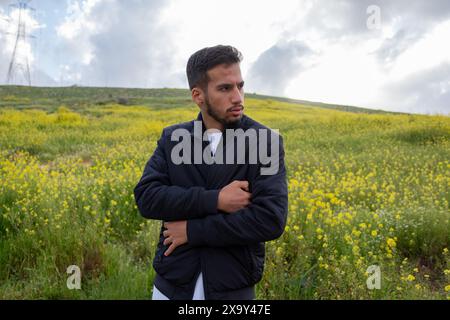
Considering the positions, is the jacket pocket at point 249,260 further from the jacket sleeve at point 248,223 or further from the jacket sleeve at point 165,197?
the jacket sleeve at point 165,197

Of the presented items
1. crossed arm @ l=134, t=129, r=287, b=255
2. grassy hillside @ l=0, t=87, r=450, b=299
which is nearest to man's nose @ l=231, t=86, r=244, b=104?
crossed arm @ l=134, t=129, r=287, b=255

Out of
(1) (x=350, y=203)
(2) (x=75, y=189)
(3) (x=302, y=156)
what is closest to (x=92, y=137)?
(3) (x=302, y=156)

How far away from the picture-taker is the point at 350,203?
20.0 ft

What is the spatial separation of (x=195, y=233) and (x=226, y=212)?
0.62ft

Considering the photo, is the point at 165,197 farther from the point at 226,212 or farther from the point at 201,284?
the point at 201,284

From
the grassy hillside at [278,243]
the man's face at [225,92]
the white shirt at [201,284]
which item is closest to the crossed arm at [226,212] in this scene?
the white shirt at [201,284]

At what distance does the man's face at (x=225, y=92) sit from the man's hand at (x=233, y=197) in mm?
342

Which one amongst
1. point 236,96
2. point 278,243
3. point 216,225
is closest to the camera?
point 216,225

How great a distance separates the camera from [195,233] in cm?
199

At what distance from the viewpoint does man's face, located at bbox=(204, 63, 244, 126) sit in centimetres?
209

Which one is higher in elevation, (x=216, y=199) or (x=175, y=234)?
(x=216, y=199)

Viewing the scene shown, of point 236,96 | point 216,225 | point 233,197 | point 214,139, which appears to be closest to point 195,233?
point 216,225

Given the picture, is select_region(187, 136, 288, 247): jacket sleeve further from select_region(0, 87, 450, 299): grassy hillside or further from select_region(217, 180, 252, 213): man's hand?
select_region(0, 87, 450, 299): grassy hillside

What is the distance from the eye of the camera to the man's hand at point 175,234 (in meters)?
2.04
